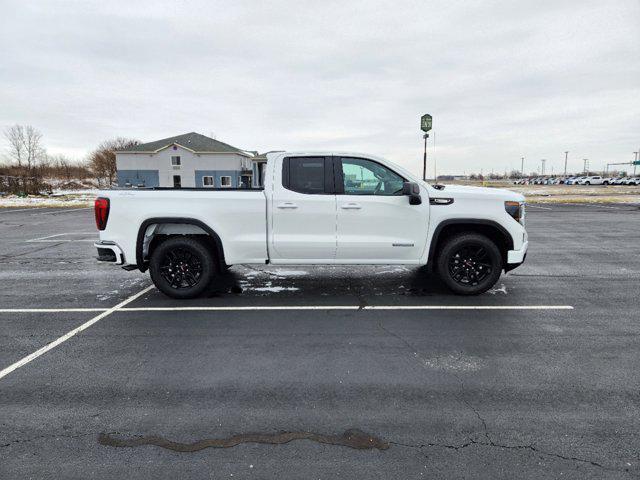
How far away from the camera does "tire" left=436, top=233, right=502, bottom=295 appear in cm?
593

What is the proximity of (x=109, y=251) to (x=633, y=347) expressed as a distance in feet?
21.5

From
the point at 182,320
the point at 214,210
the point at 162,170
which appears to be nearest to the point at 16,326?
the point at 182,320

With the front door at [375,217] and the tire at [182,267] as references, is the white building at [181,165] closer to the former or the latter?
the tire at [182,267]

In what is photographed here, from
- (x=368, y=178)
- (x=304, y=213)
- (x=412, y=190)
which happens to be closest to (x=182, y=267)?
(x=304, y=213)

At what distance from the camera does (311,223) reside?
5.83m

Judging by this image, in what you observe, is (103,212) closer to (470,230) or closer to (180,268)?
(180,268)

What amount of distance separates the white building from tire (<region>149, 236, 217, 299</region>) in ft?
137

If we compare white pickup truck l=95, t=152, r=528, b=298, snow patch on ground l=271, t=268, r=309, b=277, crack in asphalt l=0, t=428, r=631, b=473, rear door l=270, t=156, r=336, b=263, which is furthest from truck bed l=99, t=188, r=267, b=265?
crack in asphalt l=0, t=428, r=631, b=473

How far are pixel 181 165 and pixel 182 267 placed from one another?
44035mm

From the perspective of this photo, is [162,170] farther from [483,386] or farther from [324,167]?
[483,386]

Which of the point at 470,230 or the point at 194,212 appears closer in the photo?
the point at 194,212

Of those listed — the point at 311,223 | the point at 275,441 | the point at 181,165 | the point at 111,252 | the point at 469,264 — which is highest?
the point at 181,165

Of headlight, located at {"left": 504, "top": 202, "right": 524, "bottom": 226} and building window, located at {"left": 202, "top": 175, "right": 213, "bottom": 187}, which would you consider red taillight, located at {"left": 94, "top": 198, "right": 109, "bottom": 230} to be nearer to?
headlight, located at {"left": 504, "top": 202, "right": 524, "bottom": 226}

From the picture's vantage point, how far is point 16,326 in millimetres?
4973
